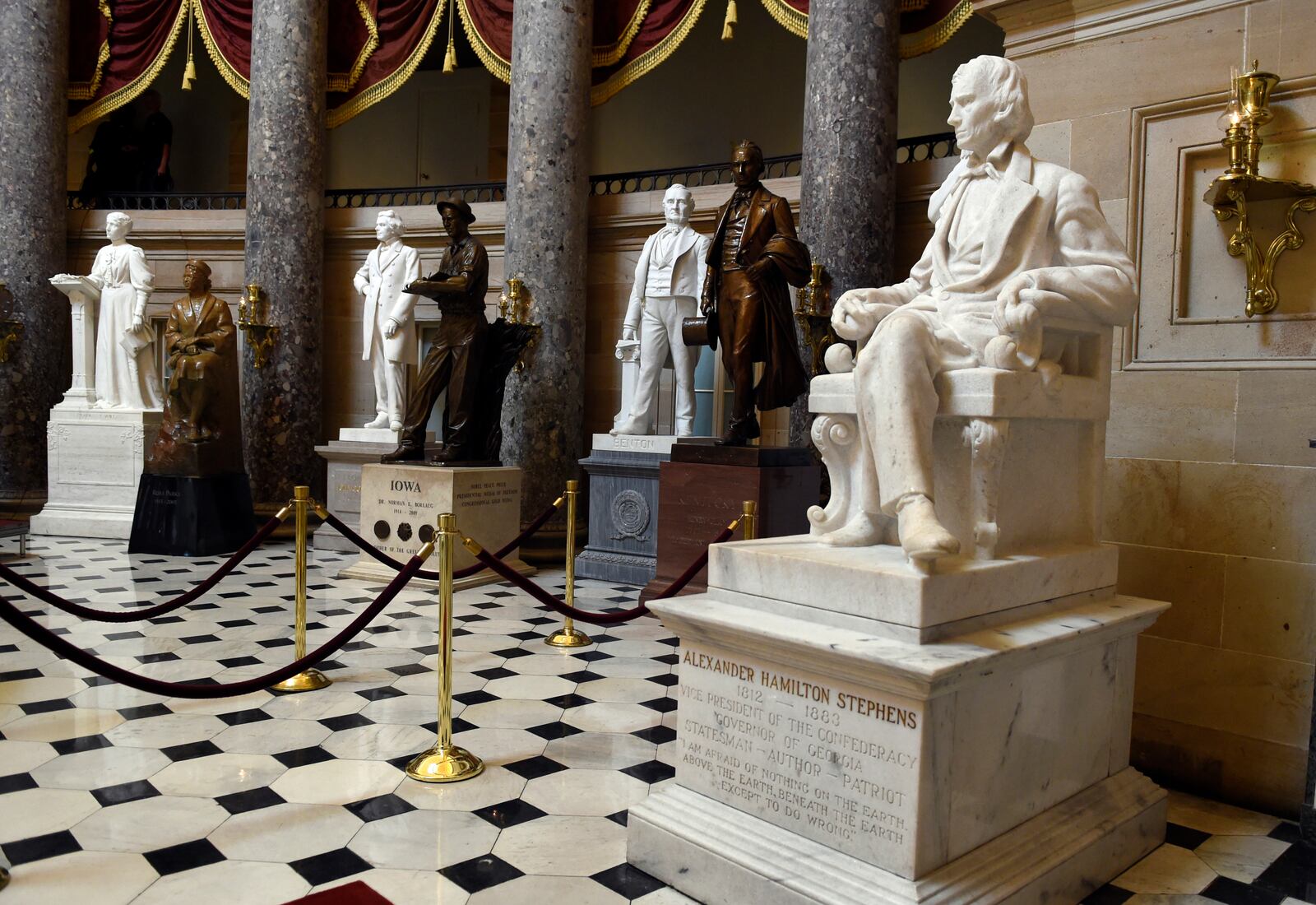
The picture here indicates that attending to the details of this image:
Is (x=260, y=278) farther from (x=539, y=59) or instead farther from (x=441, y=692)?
(x=441, y=692)

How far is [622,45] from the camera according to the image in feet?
32.2

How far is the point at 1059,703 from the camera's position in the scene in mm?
2990

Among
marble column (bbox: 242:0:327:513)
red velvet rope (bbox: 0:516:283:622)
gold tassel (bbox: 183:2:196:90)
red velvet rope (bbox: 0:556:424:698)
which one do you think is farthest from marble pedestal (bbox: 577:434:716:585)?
gold tassel (bbox: 183:2:196:90)

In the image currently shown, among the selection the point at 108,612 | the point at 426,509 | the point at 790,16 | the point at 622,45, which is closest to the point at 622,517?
the point at 426,509

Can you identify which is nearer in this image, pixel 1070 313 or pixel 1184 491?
pixel 1070 313

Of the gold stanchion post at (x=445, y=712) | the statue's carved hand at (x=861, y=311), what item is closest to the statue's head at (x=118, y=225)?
the gold stanchion post at (x=445, y=712)

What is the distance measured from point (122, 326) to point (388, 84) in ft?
12.6

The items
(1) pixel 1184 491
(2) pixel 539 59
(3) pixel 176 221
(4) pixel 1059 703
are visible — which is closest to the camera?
(4) pixel 1059 703

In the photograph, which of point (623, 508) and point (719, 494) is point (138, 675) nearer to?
point (719, 494)

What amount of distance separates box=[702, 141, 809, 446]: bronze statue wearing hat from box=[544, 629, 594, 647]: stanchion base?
1759 mm

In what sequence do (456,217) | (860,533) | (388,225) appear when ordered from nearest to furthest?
1. (860,533)
2. (456,217)
3. (388,225)

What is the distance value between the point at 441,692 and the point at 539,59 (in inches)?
283

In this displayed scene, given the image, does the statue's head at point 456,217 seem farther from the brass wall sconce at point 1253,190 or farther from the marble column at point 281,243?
the brass wall sconce at point 1253,190

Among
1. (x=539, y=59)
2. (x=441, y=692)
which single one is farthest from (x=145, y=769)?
(x=539, y=59)
